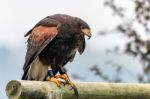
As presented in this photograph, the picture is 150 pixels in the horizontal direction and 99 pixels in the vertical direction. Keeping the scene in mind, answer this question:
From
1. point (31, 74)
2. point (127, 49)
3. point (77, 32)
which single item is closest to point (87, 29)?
point (77, 32)

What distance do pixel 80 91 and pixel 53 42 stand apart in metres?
1.37

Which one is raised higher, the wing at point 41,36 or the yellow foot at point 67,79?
the wing at point 41,36

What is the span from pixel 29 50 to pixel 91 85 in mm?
1212

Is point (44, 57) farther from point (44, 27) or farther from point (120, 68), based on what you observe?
point (120, 68)

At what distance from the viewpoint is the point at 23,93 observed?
5535 millimetres

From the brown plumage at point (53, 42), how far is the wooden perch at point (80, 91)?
3.29 ft

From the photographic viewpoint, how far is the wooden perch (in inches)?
219

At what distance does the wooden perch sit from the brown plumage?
1.00m

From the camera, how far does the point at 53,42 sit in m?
7.34

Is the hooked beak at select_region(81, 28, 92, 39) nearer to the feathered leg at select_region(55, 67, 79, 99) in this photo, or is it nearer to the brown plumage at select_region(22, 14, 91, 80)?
the brown plumage at select_region(22, 14, 91, 80)

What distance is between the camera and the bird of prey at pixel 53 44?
7172 millimetres

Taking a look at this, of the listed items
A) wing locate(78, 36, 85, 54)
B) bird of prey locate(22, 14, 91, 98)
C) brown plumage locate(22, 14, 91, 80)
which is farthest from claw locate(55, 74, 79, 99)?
wing locate(78, 36, 85, 54)

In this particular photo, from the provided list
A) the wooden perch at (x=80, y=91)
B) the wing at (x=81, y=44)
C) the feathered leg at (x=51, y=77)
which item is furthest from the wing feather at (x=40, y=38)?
the wooden perch at (x=80, y=91)

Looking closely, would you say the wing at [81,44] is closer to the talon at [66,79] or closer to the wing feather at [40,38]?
the wing feather at [40,38]
